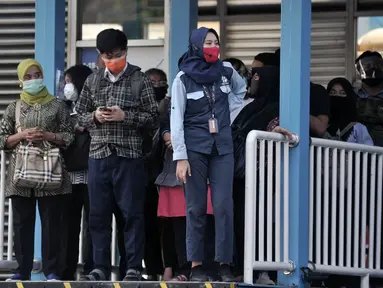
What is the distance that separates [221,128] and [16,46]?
199 inches

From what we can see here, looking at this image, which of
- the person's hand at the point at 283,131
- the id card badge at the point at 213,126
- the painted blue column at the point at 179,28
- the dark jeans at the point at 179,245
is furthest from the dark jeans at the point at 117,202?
the painted blue column at the point at 179,28

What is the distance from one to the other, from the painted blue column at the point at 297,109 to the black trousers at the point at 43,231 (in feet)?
6.22

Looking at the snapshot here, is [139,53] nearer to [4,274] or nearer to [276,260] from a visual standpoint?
[4,274]

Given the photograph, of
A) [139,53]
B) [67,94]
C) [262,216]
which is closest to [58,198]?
[67,94]

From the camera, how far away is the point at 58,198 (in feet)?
33.2

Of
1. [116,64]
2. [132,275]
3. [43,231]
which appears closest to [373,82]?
[116,64]

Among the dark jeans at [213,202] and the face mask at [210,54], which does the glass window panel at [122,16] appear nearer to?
the face mask at [210,54]

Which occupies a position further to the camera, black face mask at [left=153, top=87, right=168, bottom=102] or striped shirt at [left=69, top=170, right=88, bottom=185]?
black face mask at [left=153, top=87, right=168, bottom=102]

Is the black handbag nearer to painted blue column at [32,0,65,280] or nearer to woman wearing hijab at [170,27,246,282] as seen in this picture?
painted blue column at [32,0,65,280]

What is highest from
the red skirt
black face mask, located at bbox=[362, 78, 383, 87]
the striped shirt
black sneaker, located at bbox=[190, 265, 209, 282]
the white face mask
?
black face mask, located at bbox=[362, 78, 383, 87]

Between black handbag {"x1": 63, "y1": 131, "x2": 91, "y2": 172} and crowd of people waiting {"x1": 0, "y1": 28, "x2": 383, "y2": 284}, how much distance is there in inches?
0.5

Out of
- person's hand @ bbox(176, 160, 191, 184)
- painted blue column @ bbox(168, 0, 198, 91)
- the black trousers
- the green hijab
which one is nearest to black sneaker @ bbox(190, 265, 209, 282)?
person's hand @ bbox(176, 160, 191, 184)

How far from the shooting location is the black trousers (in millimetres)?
10000

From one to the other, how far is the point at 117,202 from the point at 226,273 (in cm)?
115
